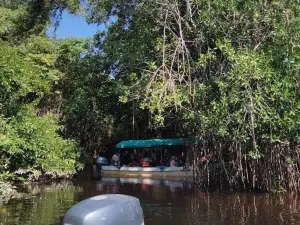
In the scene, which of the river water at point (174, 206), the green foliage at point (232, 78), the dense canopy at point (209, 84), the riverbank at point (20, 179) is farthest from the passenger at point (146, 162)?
the green foliage at point (232, 78)

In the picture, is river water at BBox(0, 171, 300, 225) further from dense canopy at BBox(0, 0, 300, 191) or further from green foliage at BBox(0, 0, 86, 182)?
green foliage at BBox(0, 0, 86, 182)

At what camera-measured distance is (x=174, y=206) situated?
38.4ft

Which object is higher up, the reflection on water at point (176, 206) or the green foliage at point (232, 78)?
the green foliage at point (232, 78)

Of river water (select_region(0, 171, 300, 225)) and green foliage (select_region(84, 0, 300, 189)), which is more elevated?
green foliage (select_region(84, 0, 300, 189))

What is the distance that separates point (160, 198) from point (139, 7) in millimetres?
7001

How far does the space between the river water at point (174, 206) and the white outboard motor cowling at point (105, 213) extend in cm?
466

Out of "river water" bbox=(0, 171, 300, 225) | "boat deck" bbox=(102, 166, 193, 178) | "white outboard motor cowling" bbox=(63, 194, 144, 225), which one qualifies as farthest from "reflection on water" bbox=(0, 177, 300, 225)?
"white outboard motor cowling" bbox=(63, 194, 144, 225)

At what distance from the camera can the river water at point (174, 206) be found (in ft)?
32.0

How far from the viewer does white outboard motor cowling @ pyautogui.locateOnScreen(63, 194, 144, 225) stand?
15.0 ft

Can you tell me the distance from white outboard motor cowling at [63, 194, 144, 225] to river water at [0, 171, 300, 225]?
4663 millimetres

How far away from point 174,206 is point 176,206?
0.18ft

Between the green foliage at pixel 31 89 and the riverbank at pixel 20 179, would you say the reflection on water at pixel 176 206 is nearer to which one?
the riverbank at pixel 20 179

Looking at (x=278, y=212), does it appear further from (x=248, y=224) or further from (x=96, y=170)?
(x=96, y=170)

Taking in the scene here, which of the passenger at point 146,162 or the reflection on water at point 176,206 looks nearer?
the reflection on water at point 176,206
